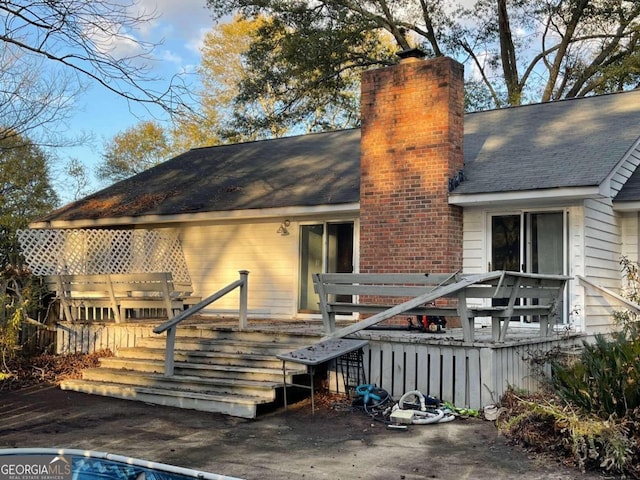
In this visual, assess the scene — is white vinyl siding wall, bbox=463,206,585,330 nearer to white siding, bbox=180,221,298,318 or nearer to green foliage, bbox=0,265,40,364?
white siding, bbox=180,221,298,318

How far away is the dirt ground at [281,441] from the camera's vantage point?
5828 mm

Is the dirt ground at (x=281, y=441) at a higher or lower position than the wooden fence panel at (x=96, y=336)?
lower

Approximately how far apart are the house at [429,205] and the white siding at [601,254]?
4 centimetres

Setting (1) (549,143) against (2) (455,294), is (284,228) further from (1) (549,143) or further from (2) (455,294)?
(2) (455,294)

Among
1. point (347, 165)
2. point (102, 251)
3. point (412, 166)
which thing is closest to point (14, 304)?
point (102, 251)

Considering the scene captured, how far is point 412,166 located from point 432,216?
0.92 m

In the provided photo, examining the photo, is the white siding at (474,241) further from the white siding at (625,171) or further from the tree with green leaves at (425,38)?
the tree with green leaves at (425,38)

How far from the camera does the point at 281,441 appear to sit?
691 cm

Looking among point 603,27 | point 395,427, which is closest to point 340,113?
point 603,27

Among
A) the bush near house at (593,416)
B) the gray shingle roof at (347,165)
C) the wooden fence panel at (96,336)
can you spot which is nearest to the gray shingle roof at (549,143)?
the gray shingle roof at (347,165)

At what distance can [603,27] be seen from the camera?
26688mm

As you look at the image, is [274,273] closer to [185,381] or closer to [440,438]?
[185,381]

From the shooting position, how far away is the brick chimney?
36.5 ft

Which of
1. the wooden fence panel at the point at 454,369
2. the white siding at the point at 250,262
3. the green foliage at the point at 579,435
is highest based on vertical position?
the white siding at the point at 250,262
